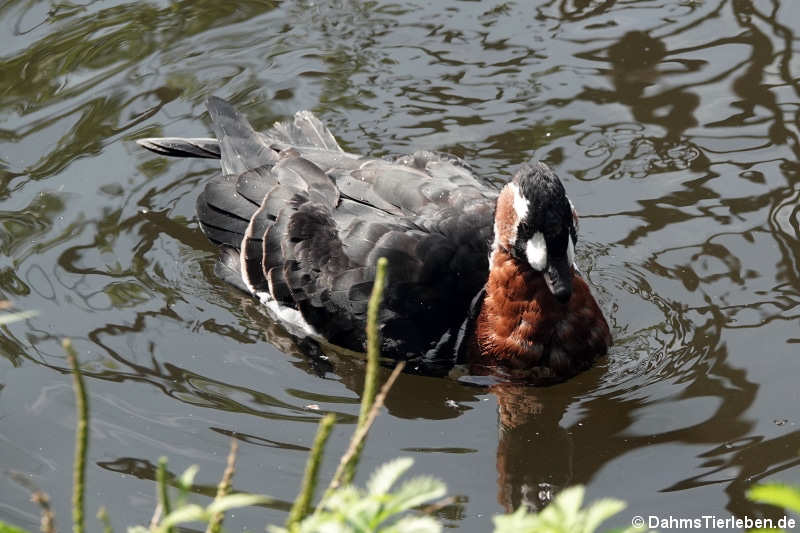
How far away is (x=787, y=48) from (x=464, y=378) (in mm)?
3884

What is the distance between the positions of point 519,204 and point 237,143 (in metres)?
2.34

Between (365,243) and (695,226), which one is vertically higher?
(365,243)

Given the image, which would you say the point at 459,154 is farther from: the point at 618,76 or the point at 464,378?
the point at 464,378

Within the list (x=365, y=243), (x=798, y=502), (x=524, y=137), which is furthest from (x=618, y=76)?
(x=798, y=502)

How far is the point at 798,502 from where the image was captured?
236 cm

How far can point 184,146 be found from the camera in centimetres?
743

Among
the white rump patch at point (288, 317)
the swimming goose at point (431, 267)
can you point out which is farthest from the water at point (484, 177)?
the swimming goose at point (431, 267)

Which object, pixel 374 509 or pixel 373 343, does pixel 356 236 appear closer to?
pixel 373 343

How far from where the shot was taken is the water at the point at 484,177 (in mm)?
5535

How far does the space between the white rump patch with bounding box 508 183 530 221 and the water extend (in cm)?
104

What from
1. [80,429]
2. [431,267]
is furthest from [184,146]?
A: [80,429]

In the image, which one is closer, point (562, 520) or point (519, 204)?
point (562, 520)

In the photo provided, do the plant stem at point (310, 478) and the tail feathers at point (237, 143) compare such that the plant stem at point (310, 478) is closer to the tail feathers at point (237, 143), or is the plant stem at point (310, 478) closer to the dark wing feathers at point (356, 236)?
the dark wing feathers at point (356, 236)

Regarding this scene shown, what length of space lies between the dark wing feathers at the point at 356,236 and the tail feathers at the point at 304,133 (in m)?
0.29
